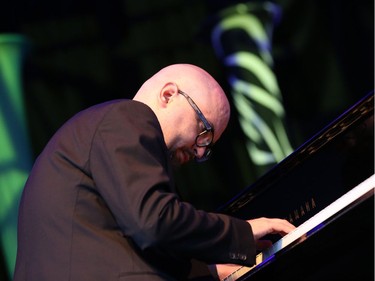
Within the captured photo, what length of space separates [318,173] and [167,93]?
47cm

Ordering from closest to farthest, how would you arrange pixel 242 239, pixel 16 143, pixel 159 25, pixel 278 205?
pixel 242 239 < pixel 278 205 < pixel 16 143 < pixel 159 25

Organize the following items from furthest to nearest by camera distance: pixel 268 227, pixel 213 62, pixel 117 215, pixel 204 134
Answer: pixel 213 62, pixel 204 134, pixel 268 227, pixel 117 215

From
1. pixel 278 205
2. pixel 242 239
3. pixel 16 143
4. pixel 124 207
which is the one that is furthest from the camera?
pixel 16 143

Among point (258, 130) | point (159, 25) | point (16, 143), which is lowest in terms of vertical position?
point (258, 130)

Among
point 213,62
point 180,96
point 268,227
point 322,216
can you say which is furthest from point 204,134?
point 213,62

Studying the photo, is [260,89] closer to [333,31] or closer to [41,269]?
[333,31]

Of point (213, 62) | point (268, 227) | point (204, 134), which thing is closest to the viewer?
point (268, 227)

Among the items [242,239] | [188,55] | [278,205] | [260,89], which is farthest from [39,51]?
[242,239]

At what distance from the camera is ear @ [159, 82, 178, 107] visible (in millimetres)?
2244

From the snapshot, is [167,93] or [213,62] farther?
[213,62]

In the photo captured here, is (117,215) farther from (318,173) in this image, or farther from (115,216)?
(318,173)

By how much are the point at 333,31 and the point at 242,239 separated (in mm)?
3291

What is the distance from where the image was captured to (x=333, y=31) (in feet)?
17.1

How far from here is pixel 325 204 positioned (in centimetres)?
225
